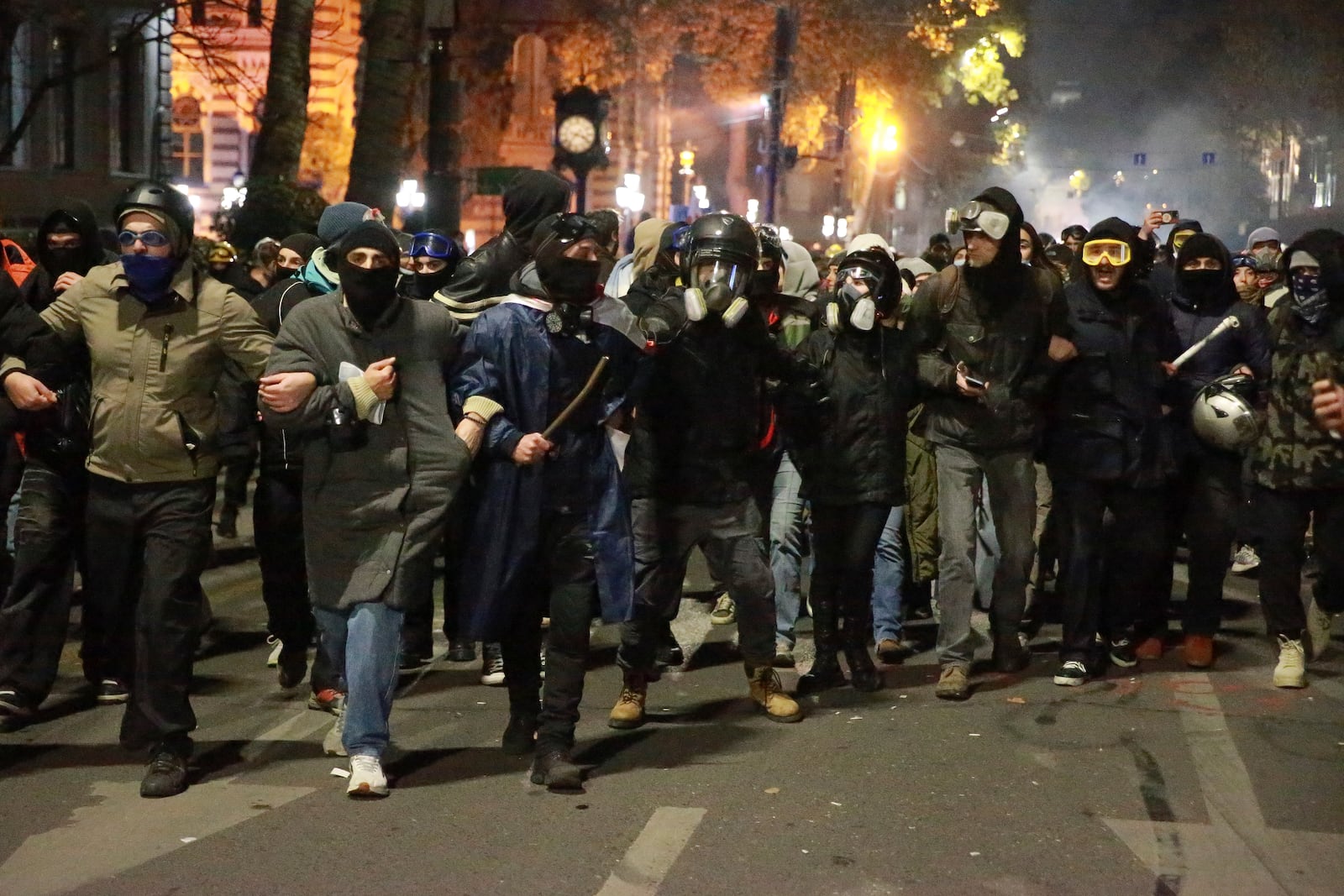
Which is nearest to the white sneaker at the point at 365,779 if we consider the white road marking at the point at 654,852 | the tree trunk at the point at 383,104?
the white road marking at the point at 654,852

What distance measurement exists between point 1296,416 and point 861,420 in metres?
2.02

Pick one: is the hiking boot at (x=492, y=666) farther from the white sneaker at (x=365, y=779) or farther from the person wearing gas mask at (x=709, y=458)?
the white sneaker at (x=365, y=779)

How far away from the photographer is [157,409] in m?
6.38

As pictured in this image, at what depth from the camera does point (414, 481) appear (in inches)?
245

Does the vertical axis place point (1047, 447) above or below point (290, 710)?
above

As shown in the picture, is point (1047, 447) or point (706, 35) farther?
point (706, 35)

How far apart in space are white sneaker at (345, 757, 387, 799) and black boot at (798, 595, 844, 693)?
8.45ft

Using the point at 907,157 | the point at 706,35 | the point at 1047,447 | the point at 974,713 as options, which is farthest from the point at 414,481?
the point at 907,157

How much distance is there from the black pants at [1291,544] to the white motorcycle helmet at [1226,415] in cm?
29

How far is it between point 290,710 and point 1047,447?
3832mm

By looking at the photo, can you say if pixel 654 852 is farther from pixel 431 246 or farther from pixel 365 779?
pixel 431 246

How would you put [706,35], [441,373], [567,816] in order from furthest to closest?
[706,35] < [441,373] < [567,816]

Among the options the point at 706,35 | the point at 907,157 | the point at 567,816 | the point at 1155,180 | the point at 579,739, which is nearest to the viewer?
the point at 567,816

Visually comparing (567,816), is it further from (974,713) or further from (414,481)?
(974,713)
